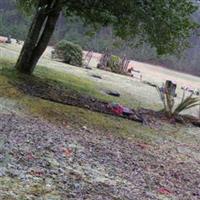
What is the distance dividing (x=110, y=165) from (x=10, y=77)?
4749 mm

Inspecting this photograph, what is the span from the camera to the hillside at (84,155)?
5.39 metres

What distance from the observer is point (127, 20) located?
10.7 m

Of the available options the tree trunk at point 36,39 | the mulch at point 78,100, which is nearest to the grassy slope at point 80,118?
the mulch at point 78,100

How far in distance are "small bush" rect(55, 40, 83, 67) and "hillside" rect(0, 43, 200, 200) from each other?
450 inches

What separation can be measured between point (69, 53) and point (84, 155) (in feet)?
50.9

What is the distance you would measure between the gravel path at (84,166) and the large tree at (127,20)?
301 centimetres

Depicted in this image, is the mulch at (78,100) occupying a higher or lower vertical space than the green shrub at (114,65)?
lower

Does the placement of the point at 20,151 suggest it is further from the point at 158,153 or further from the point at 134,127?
the point at 134,127

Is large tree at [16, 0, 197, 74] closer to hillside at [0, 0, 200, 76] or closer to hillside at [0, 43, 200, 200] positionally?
hillside at [0, 43, 200, 200]

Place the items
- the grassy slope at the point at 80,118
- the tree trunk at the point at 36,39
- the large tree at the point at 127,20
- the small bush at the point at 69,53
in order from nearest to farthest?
the grassy slope at the point at 80,118 → the large tree at the point at 127,20 → the tree trunk at the point at 36,39 → the small bush at the point at 69,53

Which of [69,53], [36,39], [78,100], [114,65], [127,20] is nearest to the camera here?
[78,100]

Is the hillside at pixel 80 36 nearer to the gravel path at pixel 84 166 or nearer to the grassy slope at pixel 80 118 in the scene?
the grassy slope at pixel 80 118

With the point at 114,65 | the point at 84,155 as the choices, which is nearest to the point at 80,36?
the point at 114,65

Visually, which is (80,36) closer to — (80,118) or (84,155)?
(80,118)
